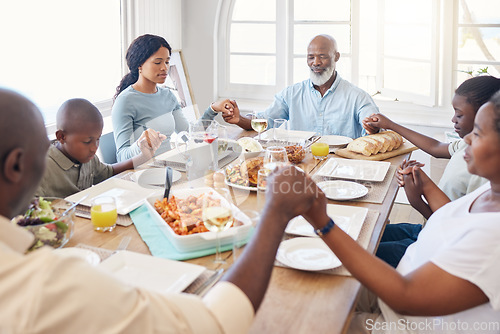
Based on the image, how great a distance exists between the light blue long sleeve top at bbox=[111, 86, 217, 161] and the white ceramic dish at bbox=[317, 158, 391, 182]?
0.85m

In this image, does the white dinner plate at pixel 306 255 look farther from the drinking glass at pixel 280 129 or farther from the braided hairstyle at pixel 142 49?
the braided hairstyle at pixel 142 49

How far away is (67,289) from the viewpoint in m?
0.77

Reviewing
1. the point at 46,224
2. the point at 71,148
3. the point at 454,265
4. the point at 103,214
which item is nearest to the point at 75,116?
the point at 71,148

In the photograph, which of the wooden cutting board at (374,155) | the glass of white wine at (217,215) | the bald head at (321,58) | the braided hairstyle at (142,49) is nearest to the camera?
the glass of white wine at (217,215)

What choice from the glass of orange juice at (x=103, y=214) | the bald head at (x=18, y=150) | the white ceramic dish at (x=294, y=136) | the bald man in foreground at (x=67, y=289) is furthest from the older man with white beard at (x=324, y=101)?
the bald head at (x=18, y=150)

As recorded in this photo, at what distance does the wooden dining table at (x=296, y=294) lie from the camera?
1.15 metres

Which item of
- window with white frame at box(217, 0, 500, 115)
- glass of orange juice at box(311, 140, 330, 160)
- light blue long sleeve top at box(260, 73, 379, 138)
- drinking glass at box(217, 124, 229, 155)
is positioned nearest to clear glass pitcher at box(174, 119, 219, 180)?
drinking glass at box(217, 124, 229, 155)

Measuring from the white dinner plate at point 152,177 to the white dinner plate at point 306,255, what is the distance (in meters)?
0.75

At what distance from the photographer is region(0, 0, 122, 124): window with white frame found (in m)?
3.18

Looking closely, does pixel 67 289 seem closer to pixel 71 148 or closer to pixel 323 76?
pixel 71 148

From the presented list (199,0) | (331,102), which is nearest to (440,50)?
(331,102)

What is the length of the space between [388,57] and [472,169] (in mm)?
Result: 2987

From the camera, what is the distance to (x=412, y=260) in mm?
1588

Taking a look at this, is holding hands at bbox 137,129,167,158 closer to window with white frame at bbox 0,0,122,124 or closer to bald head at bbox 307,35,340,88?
window with white frame at bbox 0,0,122,124
